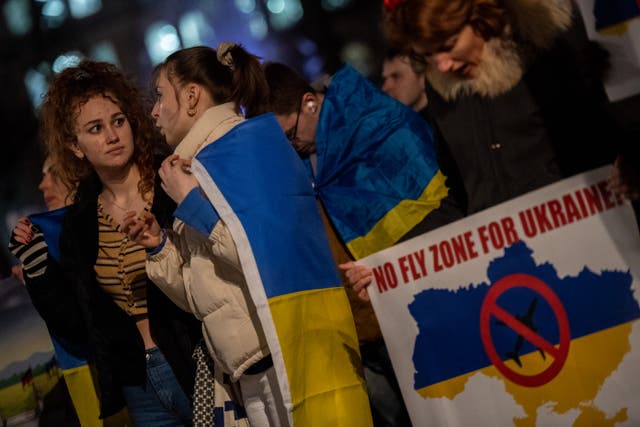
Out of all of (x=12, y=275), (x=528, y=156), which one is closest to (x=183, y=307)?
(x=528, y=156)

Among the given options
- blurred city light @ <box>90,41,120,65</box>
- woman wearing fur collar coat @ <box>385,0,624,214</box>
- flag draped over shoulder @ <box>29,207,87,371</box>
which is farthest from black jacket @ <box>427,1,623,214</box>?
blurred city light @ <box>90,41,120,65</box>

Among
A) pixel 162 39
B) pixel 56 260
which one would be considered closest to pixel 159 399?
pixel 56 260

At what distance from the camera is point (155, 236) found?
330 cm

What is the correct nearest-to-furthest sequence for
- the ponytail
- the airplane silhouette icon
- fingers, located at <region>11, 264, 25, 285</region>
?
the airplane silhouette icon → the ponytail → fingers, located at <region>11, 264, 25, 285</region>

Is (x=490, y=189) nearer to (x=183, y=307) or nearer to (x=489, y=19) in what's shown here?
(x=489, y=19)

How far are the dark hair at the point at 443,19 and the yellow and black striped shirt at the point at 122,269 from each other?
1503 mm

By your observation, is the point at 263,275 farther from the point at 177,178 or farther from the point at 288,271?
the point at 177,178

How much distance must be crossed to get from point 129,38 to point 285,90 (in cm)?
488

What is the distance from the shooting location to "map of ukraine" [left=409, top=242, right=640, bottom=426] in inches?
103

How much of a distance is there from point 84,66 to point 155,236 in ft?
3.16

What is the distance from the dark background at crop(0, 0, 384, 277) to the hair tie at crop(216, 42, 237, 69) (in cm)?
382

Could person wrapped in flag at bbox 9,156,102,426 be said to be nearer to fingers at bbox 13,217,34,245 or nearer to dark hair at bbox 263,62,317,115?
fingers at bbox 13,217,34,245

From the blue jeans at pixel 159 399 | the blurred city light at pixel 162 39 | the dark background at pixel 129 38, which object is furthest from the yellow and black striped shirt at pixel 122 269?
the blurred city light at pixel 162 39

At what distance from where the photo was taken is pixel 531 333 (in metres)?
2.73
